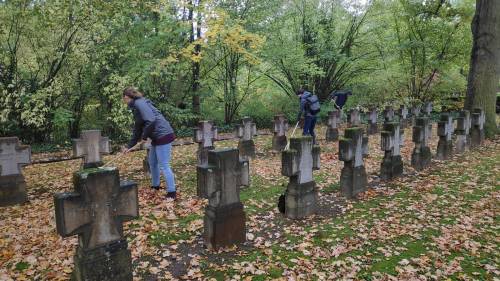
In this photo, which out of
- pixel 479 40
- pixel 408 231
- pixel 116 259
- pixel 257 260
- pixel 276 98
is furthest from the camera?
pixel 276 98

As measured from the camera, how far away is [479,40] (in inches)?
459

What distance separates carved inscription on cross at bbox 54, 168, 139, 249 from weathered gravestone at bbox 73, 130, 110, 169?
4.29 m

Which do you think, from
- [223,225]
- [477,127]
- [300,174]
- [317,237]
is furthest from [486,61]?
[223,225]

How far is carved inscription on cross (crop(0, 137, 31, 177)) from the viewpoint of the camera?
6.52 m

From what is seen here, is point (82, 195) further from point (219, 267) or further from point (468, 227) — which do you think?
point (468, 227)

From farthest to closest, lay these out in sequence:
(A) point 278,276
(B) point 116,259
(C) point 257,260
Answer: (C) point 257,260, (A) point 278,276, (B) point 116,259

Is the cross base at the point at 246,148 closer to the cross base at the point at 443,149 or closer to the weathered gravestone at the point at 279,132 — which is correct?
the weathered gravestone at the point at 279,132

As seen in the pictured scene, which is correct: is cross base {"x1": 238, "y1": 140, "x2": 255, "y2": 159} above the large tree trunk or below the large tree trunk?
below

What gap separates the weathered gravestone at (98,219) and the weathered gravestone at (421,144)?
707cm

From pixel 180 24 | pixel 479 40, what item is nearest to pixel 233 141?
pixel 180 24

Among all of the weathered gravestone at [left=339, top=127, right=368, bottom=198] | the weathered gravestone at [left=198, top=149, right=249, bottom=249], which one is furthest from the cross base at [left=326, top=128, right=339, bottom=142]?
the weathered gravestone at [left=198, top=149, right=249, bottom=249]

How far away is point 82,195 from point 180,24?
10147mm

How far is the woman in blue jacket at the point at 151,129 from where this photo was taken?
19.6ft

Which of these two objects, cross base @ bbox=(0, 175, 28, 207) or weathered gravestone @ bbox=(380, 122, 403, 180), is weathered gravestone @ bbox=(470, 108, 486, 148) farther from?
cross base @ bbox=(0, 175, 28, 207)
